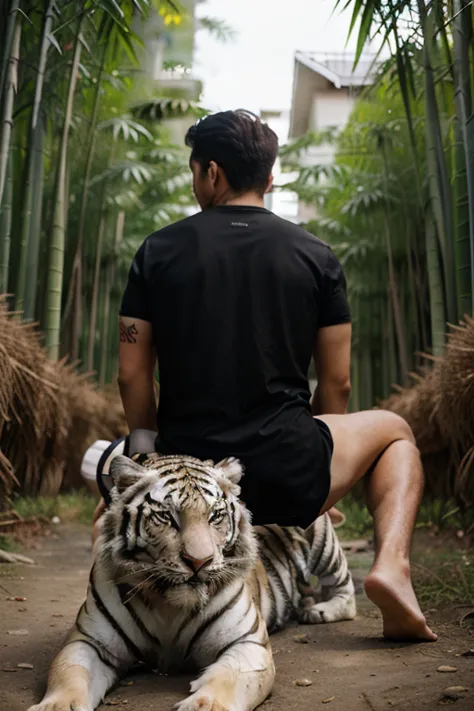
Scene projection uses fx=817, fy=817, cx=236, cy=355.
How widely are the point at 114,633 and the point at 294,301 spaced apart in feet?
2.72

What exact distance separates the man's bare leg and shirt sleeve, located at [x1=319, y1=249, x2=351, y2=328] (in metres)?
0.24

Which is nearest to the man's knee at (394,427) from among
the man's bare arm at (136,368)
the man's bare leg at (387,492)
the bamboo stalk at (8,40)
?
the man's bare leg at (387,492)

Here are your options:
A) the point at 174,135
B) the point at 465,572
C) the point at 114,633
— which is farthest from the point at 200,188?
the point at 174,135

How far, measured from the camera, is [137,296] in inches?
77.0

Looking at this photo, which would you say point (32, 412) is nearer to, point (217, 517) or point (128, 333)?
point (128, 333)

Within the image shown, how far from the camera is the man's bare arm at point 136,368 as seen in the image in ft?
6.47

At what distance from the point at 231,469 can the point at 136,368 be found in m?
0.40

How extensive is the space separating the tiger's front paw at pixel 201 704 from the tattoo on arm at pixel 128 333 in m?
0.85

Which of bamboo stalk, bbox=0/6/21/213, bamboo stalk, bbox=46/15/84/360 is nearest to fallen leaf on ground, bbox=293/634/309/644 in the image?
bamboo stalk, bbox=0/6/21/213

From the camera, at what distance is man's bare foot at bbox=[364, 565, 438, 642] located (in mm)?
1803

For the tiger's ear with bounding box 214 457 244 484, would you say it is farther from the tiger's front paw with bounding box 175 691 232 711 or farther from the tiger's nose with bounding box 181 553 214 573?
the tiger's front paw with bounding box 175 691 232 711

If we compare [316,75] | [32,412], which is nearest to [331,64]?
[316,75]

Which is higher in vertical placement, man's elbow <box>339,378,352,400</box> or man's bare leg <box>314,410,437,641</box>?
man's elbow <box>339,378,352,400</box>

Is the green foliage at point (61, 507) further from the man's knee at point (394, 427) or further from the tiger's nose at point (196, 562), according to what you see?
the tiger's nose at point (196, 562)
